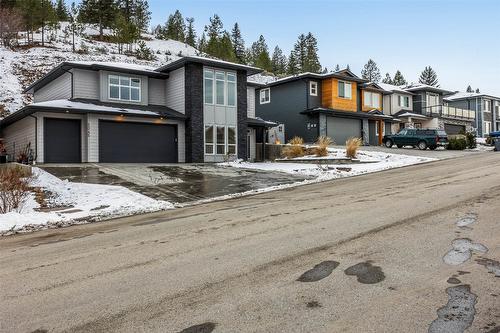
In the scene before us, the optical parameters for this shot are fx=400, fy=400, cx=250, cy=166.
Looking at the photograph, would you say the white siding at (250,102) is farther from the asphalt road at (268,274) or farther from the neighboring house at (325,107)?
the asphalt road at (268,274)

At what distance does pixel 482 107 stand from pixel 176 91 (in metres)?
47.6

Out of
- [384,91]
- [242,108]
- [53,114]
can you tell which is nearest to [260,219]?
[53,114]

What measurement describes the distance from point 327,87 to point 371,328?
3453cm

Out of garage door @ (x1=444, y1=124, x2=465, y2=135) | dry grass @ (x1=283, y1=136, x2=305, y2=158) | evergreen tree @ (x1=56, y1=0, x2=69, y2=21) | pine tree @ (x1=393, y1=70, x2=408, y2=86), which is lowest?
dry grass @ (x1=283, y1=136, x2=305, y2=158)

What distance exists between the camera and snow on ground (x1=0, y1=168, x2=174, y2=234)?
9.43m

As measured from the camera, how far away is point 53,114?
2141cm

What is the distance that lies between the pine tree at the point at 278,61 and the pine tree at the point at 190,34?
19905mm

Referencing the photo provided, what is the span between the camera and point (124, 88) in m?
25.0

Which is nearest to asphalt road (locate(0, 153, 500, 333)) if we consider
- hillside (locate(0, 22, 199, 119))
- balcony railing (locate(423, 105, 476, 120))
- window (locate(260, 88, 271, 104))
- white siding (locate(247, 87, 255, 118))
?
white siding (locate(247, 87, 255, 118))

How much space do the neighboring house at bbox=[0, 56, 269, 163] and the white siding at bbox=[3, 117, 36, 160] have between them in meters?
0.06

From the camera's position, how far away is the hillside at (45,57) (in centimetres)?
3897

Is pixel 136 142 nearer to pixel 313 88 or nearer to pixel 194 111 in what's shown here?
pixel 194 111

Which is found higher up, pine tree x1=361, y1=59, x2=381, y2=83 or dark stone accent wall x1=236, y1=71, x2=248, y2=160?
pine tree x1=361, y1=59, x2=381, y2=83

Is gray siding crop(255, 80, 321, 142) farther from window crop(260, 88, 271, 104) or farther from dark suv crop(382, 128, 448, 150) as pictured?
dark suv crop(382, 128, 448, 150)
